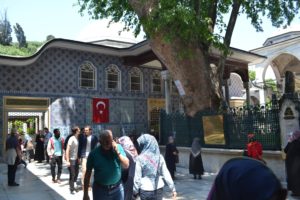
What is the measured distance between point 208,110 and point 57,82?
26.7ft

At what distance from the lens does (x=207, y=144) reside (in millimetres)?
11445

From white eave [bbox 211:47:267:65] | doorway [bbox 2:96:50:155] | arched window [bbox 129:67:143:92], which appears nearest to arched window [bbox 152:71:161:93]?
arched window [bbox 129:67:143:92]

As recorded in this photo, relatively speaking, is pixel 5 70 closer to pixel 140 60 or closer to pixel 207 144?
pixel 140 60

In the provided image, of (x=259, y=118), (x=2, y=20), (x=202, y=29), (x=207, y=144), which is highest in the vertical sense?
(x=2, y=20)

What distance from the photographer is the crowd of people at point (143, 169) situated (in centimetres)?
142

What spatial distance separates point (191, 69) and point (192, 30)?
1.46 m

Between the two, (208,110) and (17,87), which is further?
(17,87)

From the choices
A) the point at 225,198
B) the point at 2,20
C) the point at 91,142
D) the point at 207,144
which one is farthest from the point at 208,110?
the point at 2,20

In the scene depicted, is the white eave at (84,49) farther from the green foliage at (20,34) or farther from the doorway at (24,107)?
the green foliage at (20,34)

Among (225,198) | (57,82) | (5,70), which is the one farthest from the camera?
(57,82)

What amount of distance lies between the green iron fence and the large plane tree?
68 cm

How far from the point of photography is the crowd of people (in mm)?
1420

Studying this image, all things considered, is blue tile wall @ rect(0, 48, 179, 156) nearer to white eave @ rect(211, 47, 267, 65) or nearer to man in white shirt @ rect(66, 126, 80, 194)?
white eave @ rect(211, 47, 267, 65)

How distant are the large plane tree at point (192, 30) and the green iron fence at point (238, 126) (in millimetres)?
685
